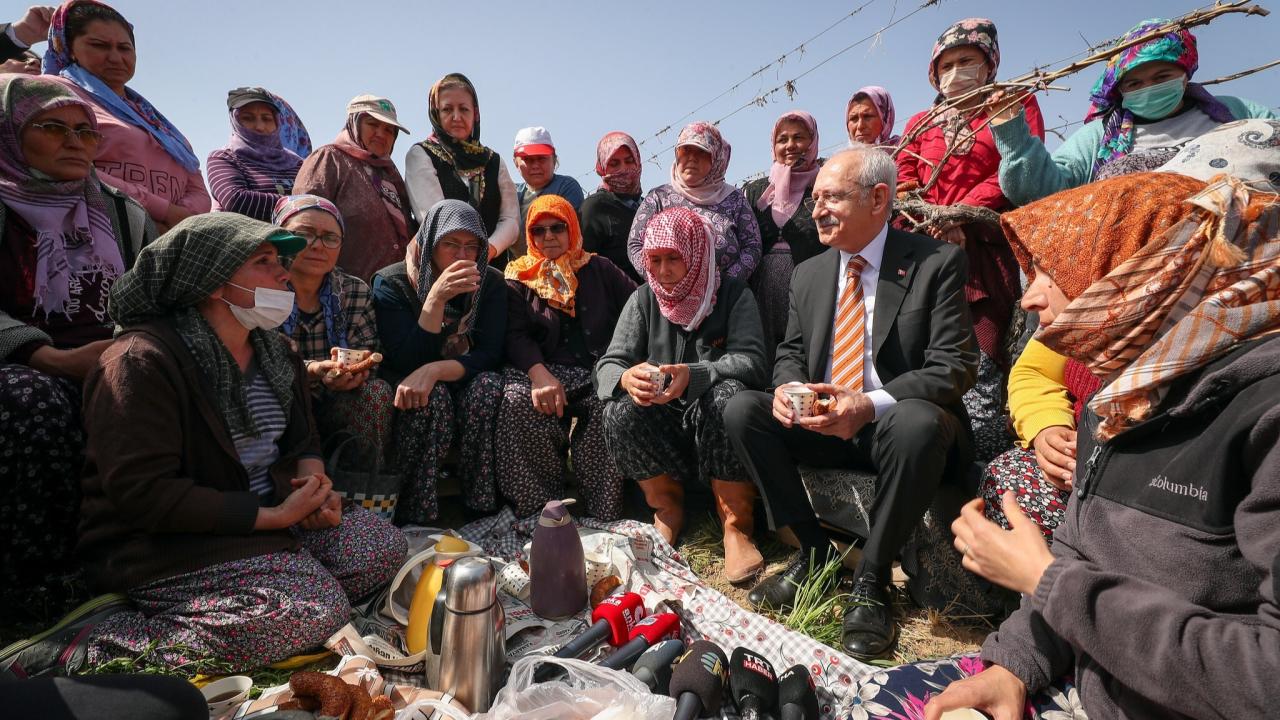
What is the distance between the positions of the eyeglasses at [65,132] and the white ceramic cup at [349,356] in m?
1.36

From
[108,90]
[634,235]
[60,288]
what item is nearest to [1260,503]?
[634,235]

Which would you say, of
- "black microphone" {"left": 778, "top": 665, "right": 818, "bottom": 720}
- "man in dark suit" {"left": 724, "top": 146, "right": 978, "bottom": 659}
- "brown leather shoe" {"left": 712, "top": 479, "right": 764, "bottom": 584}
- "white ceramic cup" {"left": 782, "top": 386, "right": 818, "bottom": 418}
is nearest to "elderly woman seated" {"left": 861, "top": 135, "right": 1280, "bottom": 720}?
"black microphone" {"left": 778, "top": 665, "right": 818, "bottom": 720}

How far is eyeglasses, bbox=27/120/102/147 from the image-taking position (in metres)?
2.68

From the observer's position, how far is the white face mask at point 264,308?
238 centimetres

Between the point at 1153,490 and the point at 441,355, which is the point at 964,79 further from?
the point at 441,355

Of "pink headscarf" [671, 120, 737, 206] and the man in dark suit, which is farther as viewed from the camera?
"pink headscarf" [671, 120, 737, 206]

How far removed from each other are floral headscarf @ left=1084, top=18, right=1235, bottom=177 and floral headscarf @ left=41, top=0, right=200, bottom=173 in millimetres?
5091

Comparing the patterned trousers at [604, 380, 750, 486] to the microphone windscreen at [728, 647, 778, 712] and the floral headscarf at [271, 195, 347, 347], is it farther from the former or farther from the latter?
the floral headscarf at [271, 195, 347, 347]

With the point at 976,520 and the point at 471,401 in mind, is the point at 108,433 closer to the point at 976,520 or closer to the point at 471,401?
the point at 471,401

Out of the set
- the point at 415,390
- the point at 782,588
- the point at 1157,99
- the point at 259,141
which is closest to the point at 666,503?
the point at 782,588

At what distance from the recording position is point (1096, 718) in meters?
1.33

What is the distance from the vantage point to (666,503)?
3.42 m

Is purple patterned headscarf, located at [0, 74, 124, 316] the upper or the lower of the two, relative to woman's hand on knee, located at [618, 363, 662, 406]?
upper

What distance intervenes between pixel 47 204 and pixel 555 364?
8.00 feet
